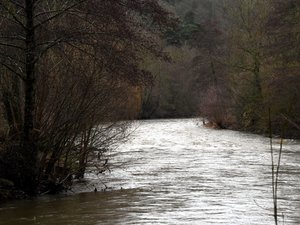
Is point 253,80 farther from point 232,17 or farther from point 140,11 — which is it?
point 140,11

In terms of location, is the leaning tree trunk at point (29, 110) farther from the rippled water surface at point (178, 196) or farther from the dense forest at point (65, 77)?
the rippled water surface at point (178, 196)

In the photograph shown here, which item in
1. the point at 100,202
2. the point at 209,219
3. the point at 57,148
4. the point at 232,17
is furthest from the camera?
the point at 232,17

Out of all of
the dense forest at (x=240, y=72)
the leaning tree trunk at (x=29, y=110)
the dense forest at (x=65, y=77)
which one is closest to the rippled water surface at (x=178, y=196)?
the leaning tree trunk at (x=29, y=110)

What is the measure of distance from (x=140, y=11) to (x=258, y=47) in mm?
28069

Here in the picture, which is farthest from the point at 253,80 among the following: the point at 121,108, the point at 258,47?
the point at 121,108

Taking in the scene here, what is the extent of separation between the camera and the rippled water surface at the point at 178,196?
9547 mm

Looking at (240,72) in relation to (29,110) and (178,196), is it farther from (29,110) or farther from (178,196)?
(29,110)

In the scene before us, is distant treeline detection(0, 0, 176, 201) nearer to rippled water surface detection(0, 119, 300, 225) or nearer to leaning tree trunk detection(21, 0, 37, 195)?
leaning tree trunk detection(21, 0, 37, 195)

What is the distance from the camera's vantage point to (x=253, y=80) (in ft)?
126

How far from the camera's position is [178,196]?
472 inches

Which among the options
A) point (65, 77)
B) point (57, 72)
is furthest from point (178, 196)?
point (57, 72)

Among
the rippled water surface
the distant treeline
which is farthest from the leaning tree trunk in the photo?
the rippled water surface

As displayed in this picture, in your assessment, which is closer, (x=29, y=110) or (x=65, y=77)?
(x=29, y=110)

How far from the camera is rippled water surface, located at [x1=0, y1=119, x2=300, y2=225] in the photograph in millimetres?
9547
